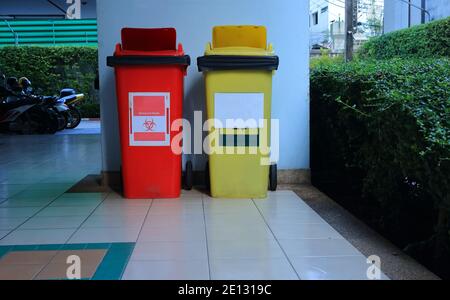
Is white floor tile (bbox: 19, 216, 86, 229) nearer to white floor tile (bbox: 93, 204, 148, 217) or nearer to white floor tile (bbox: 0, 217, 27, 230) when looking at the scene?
white floor tile (bbox: 0, 217, 27, 230)

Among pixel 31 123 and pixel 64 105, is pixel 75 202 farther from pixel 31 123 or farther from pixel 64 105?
pixel 64 105

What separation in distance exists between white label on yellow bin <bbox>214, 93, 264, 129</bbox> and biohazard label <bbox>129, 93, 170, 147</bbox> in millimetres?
496

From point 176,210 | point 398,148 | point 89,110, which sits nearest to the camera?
point 398,148

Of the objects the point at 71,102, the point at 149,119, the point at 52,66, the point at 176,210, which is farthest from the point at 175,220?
the point at 52,66

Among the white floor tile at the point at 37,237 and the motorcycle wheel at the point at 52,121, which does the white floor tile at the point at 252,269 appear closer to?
the white floor tile at the point at 37,237

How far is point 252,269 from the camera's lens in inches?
118

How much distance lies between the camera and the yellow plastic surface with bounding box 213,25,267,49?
500cm

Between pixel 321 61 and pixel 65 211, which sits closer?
pixel 65 211

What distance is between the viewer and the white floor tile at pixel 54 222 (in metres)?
4.00

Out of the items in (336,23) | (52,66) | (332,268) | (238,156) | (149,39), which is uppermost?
(336,23)

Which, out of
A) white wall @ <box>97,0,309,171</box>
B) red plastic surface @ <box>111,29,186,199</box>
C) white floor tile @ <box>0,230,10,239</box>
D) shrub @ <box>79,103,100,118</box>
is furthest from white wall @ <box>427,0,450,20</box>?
white floor tile @ <box>0,230,10,239</box>

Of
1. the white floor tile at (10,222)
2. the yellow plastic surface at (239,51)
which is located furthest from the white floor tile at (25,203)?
the yellow plastic surface at (239,51)

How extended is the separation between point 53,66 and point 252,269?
14.8 m
